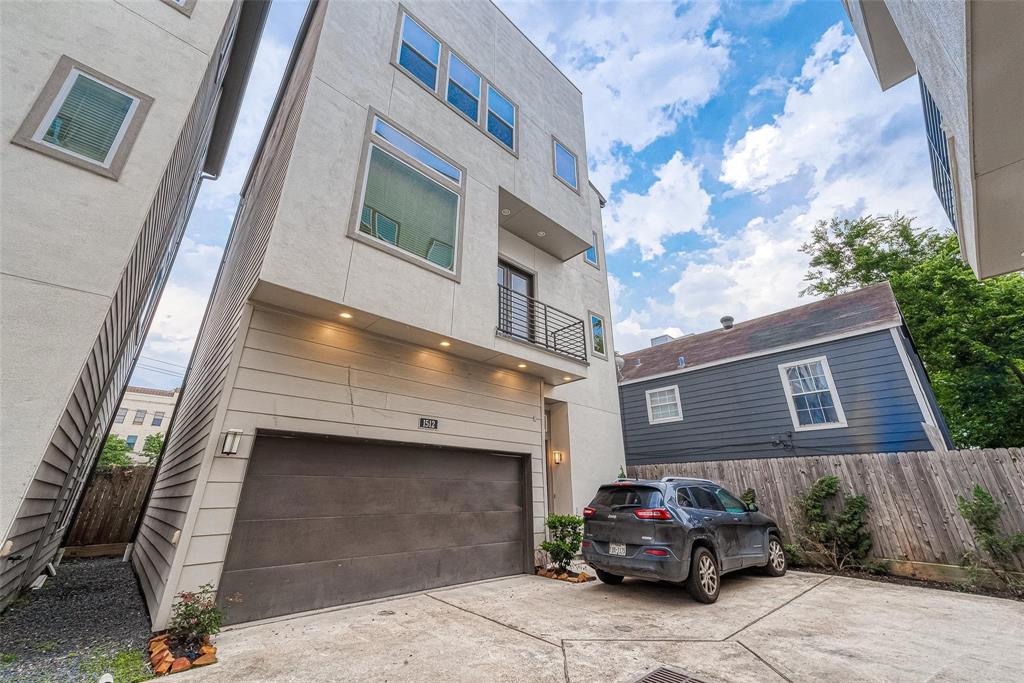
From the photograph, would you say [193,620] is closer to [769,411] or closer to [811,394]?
[769,411]

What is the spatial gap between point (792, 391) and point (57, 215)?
14.1 meters

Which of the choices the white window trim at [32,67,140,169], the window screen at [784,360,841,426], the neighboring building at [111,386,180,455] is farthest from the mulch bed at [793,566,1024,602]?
the neighboring building at [111,386,180,455]

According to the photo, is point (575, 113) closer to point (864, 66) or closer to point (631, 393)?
point (864, 66)

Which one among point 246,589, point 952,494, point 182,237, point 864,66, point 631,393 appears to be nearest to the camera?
point 246,589

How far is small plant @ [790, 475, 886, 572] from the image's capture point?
6.75 meters

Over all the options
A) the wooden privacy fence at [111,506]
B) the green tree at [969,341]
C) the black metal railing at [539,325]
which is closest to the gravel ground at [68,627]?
the wooden privacy fence at [111,506]

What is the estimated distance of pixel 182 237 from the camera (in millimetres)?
11445

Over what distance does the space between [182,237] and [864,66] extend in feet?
65.5

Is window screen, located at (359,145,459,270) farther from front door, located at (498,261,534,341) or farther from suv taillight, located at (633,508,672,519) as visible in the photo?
suv taillight, located at (633,508,672,519)

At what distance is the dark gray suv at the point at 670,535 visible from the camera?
4801 mm

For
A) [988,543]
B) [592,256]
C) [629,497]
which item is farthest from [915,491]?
[592,256]

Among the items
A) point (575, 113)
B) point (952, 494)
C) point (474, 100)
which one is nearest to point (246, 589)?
point (474, 100)

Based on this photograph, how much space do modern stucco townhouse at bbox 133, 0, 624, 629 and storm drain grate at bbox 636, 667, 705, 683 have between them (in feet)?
11.8

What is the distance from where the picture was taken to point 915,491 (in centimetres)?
645
